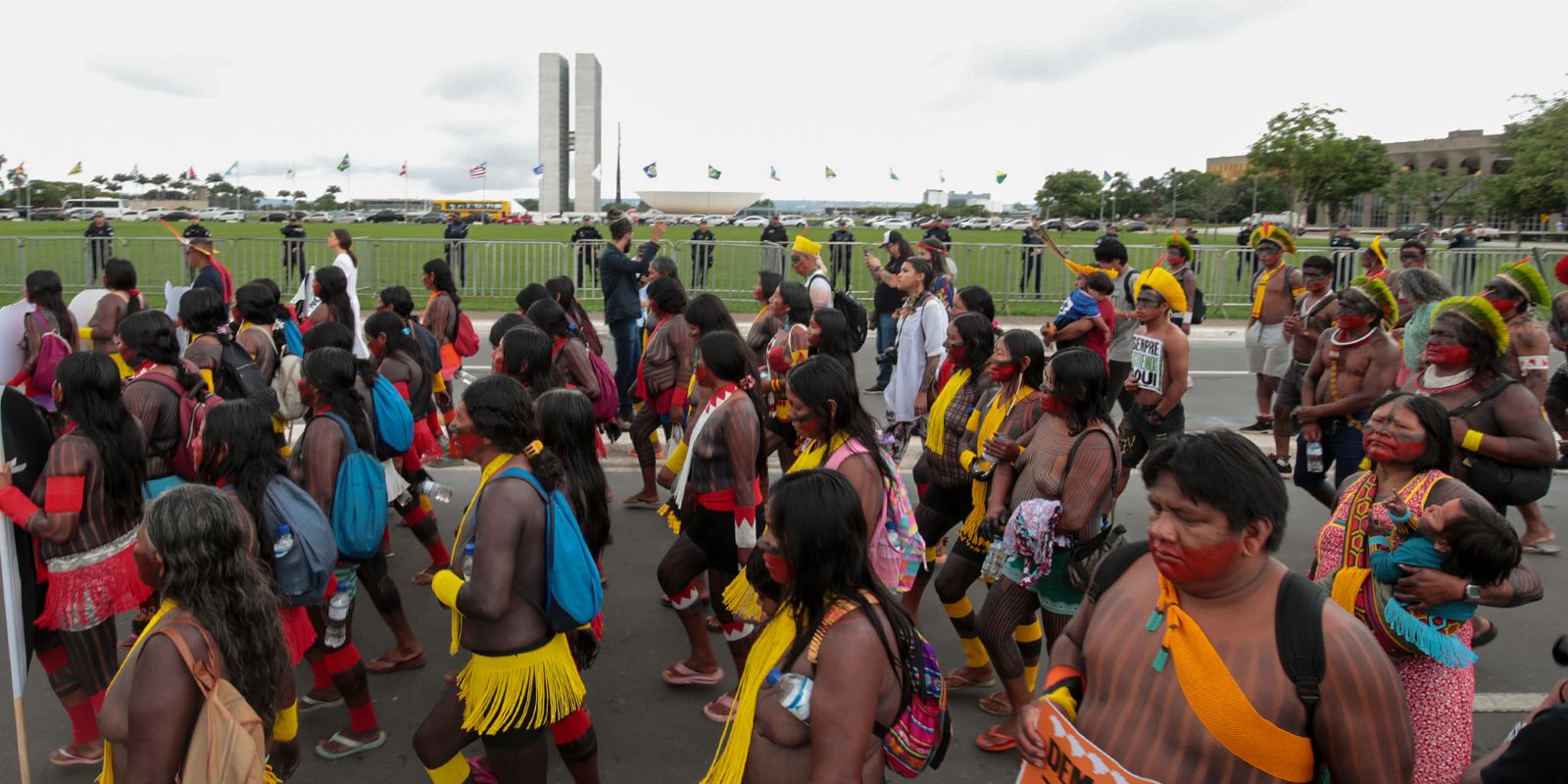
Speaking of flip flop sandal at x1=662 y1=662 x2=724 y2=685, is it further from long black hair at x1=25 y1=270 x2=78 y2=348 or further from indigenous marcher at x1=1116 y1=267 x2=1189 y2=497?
long black hair at x1=25 y1=270 x2=78 y2=348

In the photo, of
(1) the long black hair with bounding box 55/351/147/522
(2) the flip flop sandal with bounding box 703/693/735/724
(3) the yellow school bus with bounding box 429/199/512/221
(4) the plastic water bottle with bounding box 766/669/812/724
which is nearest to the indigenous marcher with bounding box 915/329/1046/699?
(2) the flip flop sandal with bounding box 703/693/735/724

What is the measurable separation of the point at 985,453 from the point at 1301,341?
202 inches

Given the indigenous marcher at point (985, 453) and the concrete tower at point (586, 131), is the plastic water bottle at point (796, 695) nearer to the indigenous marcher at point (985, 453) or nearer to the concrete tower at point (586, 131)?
the indigenous marcher at point (985, 453)

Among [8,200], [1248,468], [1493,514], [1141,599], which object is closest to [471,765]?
[1141,599]

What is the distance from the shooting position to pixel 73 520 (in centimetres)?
390

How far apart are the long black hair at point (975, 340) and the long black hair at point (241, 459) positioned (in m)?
3.14

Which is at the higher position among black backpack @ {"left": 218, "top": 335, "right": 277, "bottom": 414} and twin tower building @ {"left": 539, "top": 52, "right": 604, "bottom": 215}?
twin tower building @ {"left": 539, "top": 52, "right": 604, "bottom": 215}

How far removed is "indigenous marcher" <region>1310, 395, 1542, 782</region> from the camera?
3.05m

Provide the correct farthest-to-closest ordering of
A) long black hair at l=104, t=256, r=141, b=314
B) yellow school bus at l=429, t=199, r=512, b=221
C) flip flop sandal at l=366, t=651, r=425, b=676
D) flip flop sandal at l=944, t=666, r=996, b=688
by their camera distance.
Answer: yellow school bus at l=429, t=199, r=512, b=221
long black hair at l=104, t=256, r=141, b=314
flip flop sandal at l=366, t=651, r=425, b=676
flip flop sandal at l=944, t=666, r=996, b=688

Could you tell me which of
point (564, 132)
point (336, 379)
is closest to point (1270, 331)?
point (336, 379)

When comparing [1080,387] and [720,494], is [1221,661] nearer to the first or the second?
[1080,387]

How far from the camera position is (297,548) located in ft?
12.9

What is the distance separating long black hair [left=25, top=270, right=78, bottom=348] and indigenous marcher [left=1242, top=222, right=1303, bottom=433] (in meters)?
9.62

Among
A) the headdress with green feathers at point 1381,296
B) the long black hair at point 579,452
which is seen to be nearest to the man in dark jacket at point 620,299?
the long black hair at point 579,452
